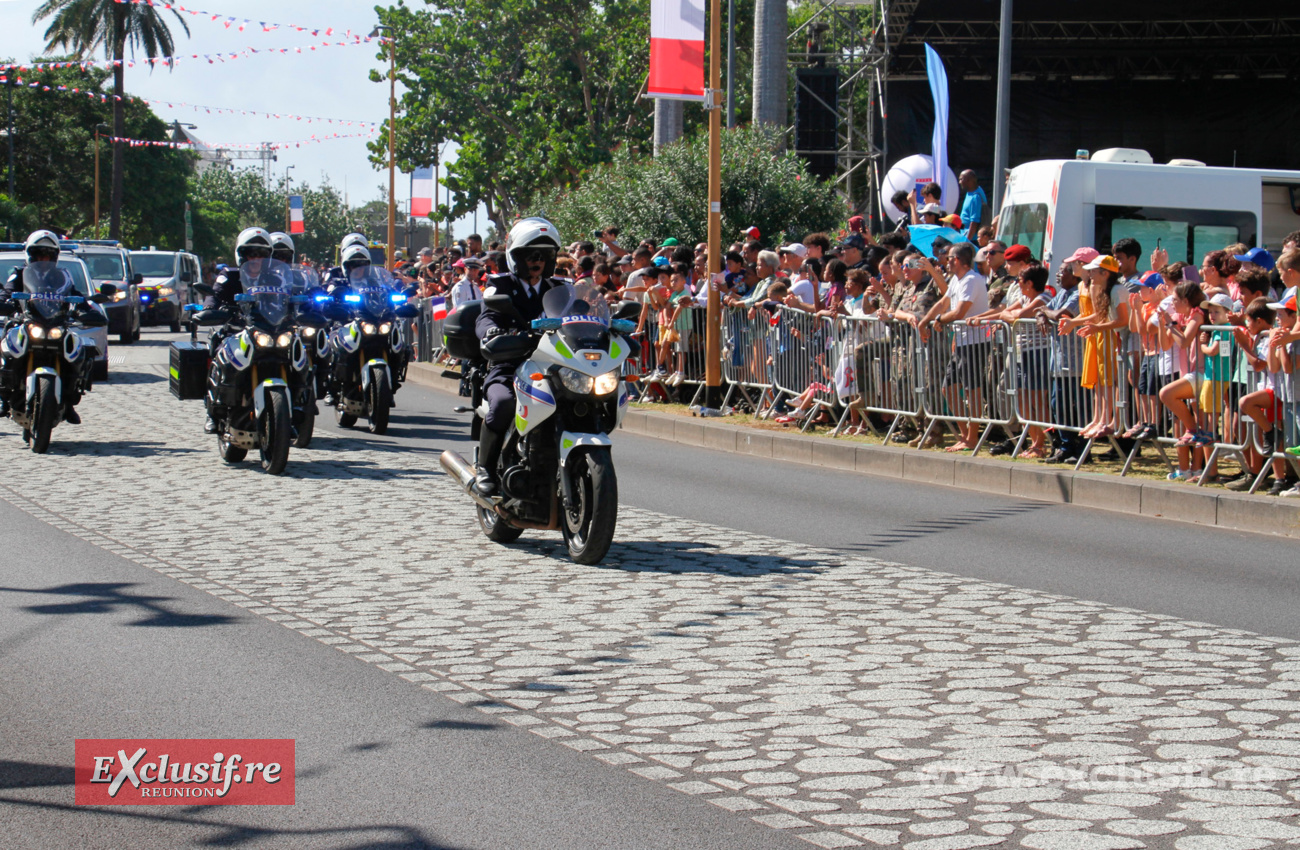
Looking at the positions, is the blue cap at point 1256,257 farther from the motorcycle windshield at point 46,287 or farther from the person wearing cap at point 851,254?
the motorcycle windshield at point 46,287

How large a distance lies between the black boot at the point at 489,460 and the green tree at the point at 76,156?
57.3 meters

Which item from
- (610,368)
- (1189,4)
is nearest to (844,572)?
(610,368)

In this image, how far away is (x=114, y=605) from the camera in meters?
7.17

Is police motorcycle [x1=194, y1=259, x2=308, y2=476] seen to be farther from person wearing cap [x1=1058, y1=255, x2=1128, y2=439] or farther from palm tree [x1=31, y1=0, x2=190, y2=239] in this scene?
palm tree [x1=31, y1=0, x2=190, y2=239]

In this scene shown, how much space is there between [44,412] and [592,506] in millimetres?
7367

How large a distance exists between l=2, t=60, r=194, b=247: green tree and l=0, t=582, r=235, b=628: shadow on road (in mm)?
57777

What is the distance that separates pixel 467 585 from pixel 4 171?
65403mm

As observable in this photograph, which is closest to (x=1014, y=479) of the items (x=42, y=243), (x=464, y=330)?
(x=464, y=330)

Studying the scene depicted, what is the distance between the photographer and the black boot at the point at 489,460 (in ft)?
28.6

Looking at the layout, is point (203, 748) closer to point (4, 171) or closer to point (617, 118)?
point (617, 118)

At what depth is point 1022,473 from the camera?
1188 centimetres

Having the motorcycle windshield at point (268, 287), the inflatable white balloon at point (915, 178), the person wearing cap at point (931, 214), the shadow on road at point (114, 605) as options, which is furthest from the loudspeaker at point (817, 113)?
the shadow on road at point (114, 605)

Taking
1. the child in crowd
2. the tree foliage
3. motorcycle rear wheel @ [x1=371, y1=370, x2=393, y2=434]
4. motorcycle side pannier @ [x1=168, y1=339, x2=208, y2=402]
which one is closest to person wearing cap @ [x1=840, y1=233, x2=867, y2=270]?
motorcycle rear wheel @ [x1=371, y1=370, x2=393, y2=434]

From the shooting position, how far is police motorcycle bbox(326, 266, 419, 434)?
1556 centimetres
